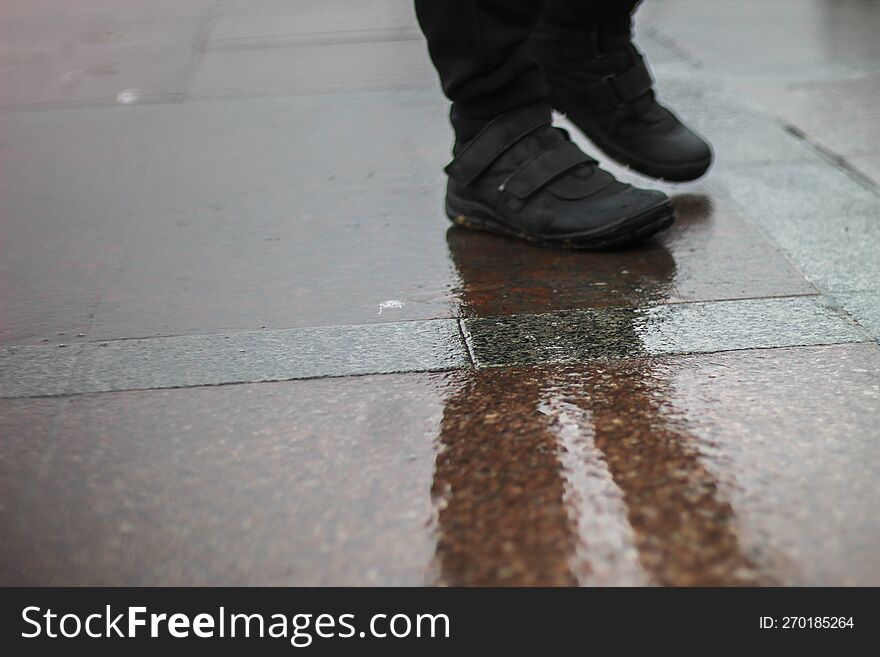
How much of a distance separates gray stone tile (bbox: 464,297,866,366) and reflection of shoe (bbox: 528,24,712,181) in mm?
702

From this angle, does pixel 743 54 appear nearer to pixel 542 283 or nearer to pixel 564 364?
pixel 542 283

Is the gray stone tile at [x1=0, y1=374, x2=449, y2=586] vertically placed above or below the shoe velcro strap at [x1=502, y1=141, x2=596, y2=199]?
above

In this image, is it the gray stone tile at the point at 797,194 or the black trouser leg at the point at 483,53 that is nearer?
the black trouser leg at the point at 483,53

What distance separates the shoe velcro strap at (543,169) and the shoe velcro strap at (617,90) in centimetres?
35

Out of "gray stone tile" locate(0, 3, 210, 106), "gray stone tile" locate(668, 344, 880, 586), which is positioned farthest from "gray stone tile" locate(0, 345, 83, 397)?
"gray stone tile" locate(0, 3, 210, 106)

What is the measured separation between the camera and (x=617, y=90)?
8.26ft

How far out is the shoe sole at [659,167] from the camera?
2.42 metres

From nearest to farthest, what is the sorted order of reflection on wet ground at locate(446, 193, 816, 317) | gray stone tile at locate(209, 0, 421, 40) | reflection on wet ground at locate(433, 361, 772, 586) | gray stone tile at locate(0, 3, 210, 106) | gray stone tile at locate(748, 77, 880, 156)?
reflection on wet ground at locate(433, 361, 772, 586), reflection on wet ground at locate(446, 193, 816, 317), gray stone tile at locate(748, 77, 880, 156), gray stone tile at locate(0, 3, 210, 106), gray stone tile at locate(209, 0, 421, 40)

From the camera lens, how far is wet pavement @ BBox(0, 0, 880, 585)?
122 centimetres

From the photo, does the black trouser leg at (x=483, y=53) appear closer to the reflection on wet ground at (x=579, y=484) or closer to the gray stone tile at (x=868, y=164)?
the reflection on wet ground at (x=579, y=484)

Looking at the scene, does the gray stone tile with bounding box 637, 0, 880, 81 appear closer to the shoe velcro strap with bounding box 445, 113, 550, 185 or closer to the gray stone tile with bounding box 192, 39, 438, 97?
the gray stone tile with bounding box 192, 39, 438, 97

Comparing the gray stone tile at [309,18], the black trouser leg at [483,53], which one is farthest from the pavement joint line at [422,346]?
the gray stone tile at [309,18]

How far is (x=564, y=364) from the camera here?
1.64 m

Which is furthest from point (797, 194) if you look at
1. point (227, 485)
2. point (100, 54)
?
point (100, 54)
